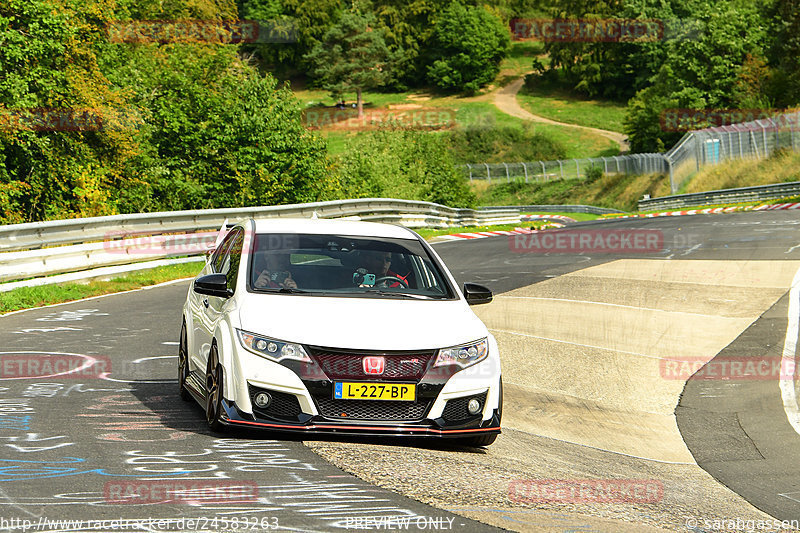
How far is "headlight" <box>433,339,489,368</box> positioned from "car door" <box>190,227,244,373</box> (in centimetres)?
175

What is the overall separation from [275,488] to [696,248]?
19349mm

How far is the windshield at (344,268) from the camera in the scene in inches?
318

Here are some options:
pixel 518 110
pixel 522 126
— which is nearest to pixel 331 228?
pixel 522 126

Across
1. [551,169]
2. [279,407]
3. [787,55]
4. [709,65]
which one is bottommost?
[551,169]

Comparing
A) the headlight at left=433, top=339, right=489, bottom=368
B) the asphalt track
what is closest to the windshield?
the headlight at left=433, top=339, right=489, bottom=368

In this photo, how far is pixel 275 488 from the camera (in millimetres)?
5941

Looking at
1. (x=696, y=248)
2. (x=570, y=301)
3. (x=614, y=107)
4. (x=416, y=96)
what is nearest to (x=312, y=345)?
(x=570, y=301)

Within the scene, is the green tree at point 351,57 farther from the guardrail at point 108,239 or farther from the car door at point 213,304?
the car door at point 213,304

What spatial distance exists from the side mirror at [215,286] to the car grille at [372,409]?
137 cm

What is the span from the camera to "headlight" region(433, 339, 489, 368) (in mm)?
7289

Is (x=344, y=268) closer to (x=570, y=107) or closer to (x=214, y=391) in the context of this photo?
(x=214, y=391)

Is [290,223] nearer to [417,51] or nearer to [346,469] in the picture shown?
[346,469]

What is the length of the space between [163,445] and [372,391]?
A: 147 centimetres

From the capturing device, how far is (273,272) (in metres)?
8.15
